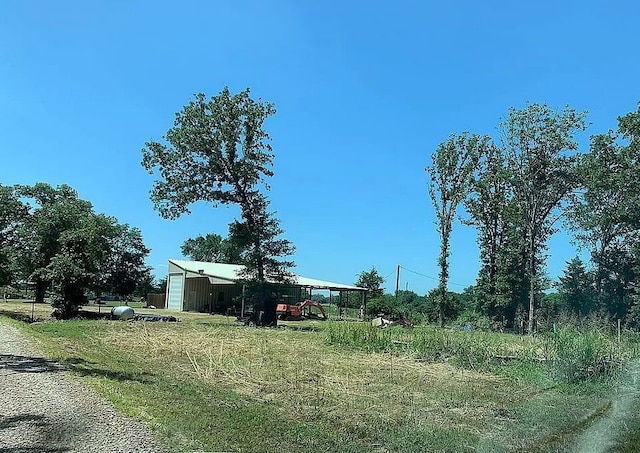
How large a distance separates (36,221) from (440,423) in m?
32.0

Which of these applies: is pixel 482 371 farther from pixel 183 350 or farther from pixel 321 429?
pixel 183 350

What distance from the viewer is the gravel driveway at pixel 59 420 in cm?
557

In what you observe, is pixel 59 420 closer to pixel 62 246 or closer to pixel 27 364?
pixel 27 364

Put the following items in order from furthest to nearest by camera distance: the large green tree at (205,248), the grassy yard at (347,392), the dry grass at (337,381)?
the large green tree at (205,248), the dry grass at (337,381), the grassy yard at (347,392)

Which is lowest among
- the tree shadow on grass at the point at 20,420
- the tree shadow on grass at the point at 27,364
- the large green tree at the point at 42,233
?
the tree shadow on grass at the point at 27,364

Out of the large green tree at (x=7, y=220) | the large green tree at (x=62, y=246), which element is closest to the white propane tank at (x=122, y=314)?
the large green tree at (x=62, y=246)

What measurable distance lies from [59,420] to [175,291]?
41706 millimetres

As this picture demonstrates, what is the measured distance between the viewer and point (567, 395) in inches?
344

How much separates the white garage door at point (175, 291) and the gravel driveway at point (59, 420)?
3680 cm

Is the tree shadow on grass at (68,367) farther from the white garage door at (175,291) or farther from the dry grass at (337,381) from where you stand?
the white garage door at (175,291)

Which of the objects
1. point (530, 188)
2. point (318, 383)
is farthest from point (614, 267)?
point (318, 383)

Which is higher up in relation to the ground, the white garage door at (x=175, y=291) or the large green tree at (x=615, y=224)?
the large green tree at (x=615, y=224)

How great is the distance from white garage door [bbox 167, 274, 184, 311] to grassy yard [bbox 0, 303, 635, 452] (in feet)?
97.8

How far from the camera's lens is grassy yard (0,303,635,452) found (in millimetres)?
6145
